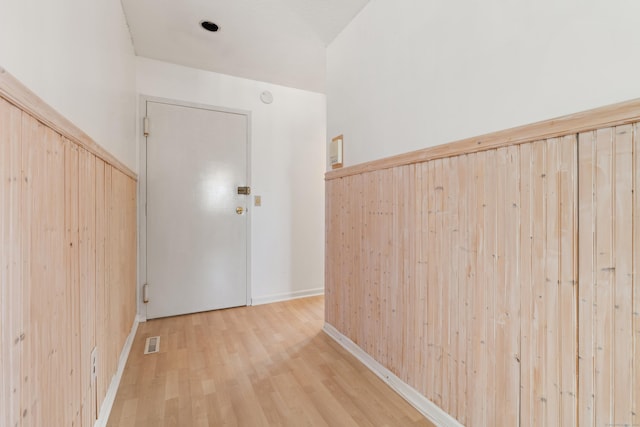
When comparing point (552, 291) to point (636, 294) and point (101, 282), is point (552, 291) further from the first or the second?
point (101, 282)

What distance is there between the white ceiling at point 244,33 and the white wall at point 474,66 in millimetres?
304

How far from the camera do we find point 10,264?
66cm

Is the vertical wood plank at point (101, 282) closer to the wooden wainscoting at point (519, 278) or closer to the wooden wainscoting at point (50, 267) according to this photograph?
the wooden wainscoting at point (50, 267)

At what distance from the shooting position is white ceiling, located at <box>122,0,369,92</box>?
1.94 metres

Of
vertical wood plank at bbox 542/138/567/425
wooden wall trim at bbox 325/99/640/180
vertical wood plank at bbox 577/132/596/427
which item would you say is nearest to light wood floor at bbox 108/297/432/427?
vertical wood plank at bbox 542/138/567/425

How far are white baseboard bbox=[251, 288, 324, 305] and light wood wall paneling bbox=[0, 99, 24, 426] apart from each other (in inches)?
94.2

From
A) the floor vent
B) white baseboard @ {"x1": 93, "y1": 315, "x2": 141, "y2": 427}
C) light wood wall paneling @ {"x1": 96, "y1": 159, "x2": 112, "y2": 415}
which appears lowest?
the floor vent

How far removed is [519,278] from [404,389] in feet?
3.00

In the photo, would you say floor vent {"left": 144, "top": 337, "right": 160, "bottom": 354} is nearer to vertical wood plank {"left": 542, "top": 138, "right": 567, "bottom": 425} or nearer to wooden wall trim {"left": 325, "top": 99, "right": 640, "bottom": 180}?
wooden wall trim {"left": 325, "top": 99, "right": 640, "bottom": 180}

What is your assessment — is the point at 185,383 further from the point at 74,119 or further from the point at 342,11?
the point at 342,11

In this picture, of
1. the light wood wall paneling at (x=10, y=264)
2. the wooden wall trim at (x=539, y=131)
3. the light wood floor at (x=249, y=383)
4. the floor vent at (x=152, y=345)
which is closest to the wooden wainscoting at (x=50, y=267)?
the light wood wall paneling at (x=10, y=264)

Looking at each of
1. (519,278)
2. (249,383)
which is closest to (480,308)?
(519,278)

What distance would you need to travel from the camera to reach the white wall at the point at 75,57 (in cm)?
69

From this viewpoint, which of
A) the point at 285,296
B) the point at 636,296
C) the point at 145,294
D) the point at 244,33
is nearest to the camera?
the point at 636,296
